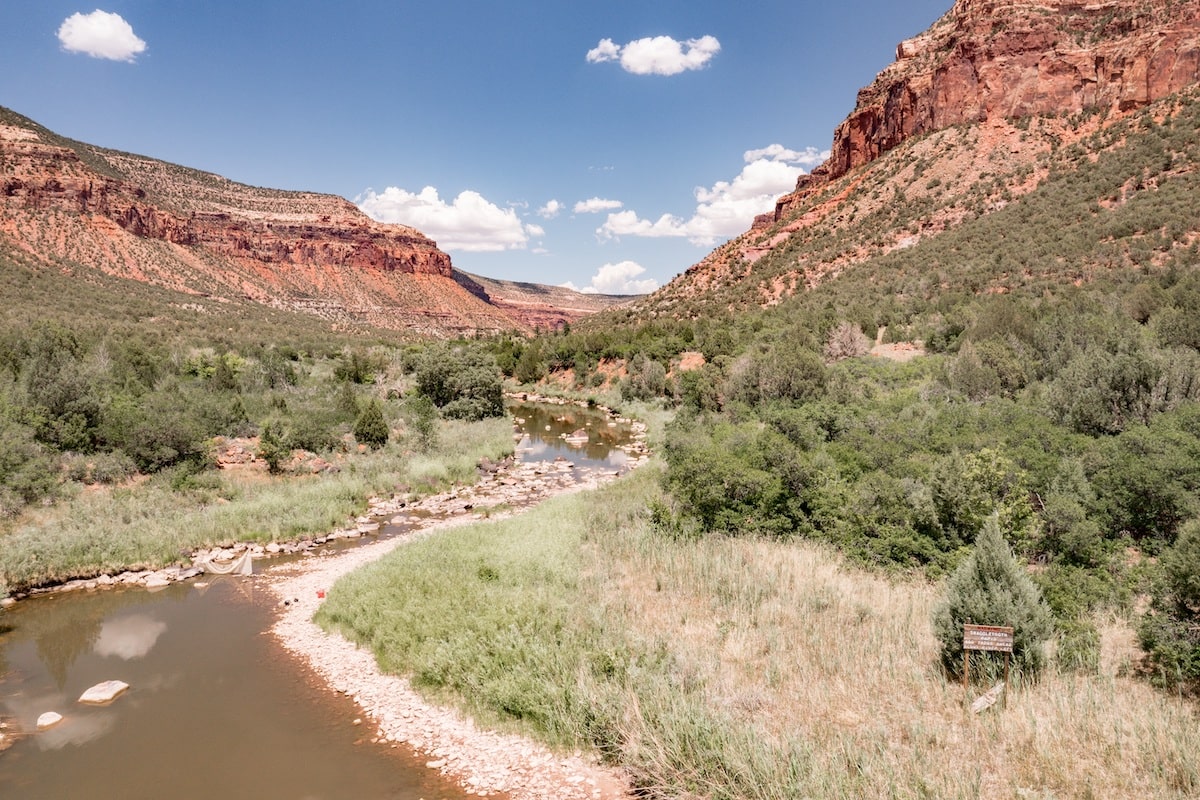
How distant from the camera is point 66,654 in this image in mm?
10359

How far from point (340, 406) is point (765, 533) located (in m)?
20.3

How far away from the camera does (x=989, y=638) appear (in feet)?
19.9

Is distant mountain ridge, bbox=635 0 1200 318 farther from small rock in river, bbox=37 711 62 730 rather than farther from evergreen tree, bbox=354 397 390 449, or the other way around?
small rock in river, bbox=37 711 62 730

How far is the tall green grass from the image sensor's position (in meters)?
13.3

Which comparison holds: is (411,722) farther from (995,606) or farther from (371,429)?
(371,429)

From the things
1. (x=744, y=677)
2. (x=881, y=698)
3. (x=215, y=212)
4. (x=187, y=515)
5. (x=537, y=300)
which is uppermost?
(x=215, y=212)

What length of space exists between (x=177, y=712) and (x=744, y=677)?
8.12 metres

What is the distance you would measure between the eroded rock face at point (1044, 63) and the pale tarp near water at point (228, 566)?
65429 mm

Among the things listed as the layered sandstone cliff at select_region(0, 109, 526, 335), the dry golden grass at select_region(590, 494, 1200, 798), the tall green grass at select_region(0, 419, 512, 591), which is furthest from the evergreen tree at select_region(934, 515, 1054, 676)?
the layered sandstone cliff at select_region(0, 109, 526, 335)

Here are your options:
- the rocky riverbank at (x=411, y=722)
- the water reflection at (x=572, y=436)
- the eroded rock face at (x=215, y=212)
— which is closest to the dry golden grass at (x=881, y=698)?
the rocky riverbank at (x=411, y=722)

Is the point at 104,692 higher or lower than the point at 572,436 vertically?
lower

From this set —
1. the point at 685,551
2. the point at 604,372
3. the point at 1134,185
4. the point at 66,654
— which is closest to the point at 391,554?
the point at 66,654

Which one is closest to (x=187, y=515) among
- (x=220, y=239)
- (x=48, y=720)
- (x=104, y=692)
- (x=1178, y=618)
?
(x=104, y=692)

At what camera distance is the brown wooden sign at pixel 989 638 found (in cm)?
600
